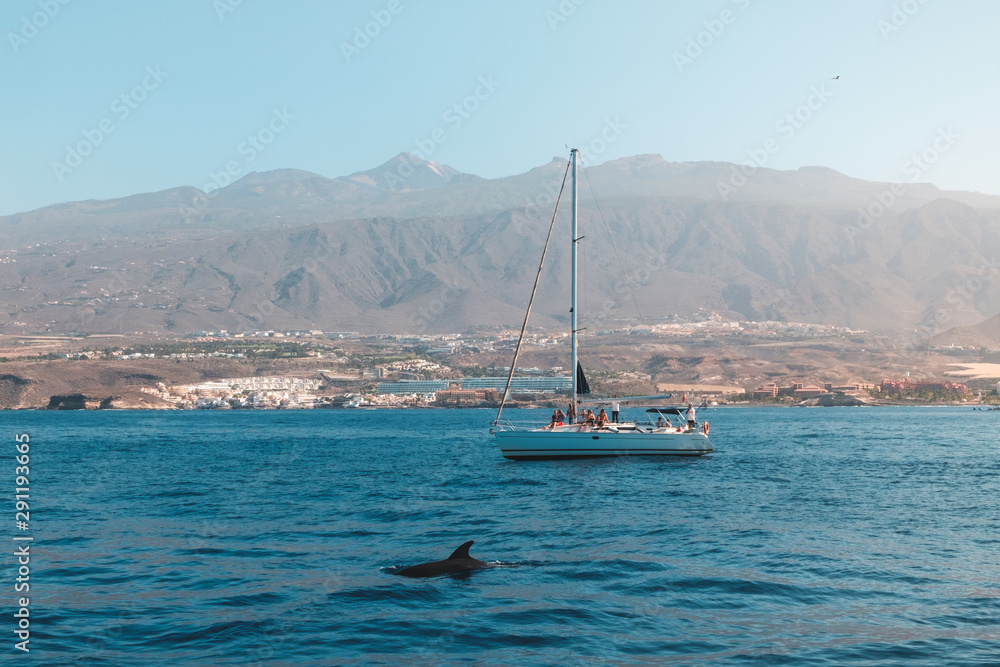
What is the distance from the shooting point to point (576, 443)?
4569cm

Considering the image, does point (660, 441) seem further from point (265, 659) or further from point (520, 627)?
point (265, 659)

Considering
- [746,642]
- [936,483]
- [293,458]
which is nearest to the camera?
[746,642]

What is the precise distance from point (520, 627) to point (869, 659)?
5.99 metres

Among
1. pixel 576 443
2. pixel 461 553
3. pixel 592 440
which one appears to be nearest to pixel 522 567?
pixel 461 553

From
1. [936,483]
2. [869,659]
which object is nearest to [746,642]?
[869,659]

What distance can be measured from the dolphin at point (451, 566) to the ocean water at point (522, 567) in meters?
0.48

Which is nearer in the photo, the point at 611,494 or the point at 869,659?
the point at 869,659

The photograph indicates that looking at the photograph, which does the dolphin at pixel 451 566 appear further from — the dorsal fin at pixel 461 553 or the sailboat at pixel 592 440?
the sailboat at pixel 592 440

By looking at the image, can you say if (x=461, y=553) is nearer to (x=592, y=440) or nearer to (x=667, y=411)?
(x=592, y=440)

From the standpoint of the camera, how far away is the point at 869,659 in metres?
15.0

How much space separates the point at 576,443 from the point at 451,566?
2524 centimetres

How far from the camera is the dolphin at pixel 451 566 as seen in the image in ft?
67.7

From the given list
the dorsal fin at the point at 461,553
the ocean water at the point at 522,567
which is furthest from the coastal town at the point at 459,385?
the dorsal fin at the point at 461,553

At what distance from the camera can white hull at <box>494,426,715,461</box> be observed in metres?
45.5
